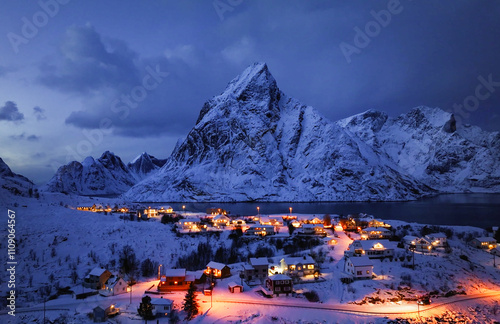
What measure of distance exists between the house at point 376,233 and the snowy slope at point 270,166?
90.1m

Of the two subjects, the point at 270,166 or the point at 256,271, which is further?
the point at 270,166

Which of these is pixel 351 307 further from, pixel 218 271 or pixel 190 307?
pixel 218 271

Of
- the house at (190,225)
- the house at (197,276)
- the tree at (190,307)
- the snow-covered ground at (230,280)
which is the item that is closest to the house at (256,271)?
the snow-covered ground at (230,280)

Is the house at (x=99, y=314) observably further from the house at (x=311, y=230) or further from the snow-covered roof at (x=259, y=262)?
the house at (x=311, y=230)

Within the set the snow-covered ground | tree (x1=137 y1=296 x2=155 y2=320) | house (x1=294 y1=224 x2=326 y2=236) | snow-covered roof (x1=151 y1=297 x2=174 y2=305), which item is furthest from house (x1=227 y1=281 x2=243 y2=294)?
house (x1=294 y1=224 x2=326 y2=236)

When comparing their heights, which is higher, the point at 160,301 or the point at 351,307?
the point at 160,301

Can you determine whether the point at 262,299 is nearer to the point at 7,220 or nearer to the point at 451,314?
the point at 451,314

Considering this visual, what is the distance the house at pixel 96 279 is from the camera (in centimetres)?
3672

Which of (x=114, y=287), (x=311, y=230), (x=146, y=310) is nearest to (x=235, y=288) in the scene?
(x=146, y=310)

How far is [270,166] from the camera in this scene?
172375 millimetres

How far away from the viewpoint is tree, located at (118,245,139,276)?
42.3m

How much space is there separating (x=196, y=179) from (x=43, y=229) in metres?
118

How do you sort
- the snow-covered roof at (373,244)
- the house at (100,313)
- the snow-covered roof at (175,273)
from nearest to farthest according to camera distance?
the house at (100,313), the snow-covered roof at (175,273), the snow-covered roof at (373,244)

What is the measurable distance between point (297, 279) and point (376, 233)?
2624cm
